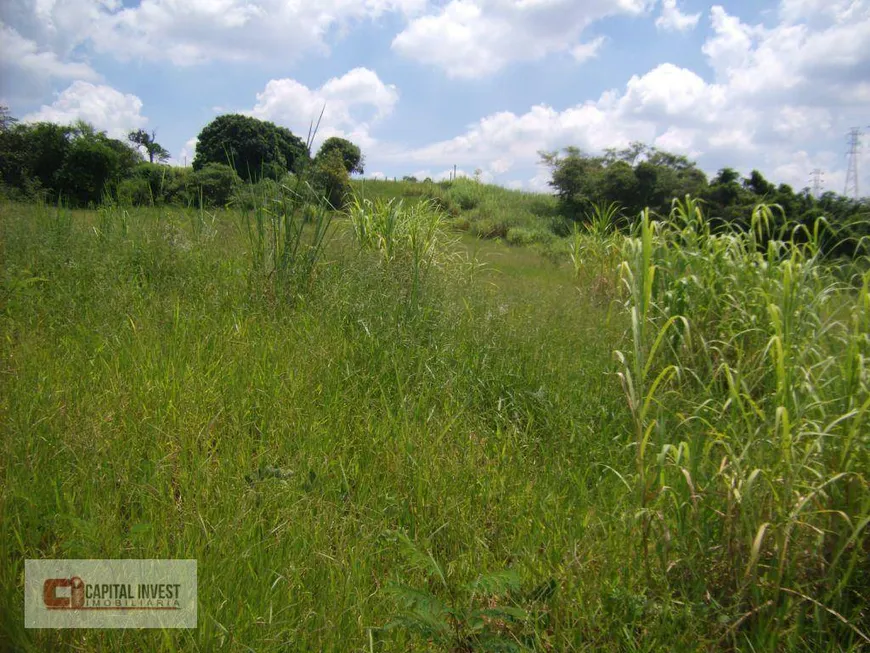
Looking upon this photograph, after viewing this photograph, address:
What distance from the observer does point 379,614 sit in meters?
1.59

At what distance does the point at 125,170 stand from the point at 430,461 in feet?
16.9

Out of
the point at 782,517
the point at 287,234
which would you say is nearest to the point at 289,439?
the point at 782,517

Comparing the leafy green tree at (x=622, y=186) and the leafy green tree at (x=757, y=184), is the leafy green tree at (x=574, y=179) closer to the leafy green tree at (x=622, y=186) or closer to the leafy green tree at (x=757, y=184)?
the leafy green tree at (x=622, y=186)

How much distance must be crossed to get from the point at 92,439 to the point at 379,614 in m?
1.21

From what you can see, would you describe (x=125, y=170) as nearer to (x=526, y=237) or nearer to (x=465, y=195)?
(x=526, y=237)

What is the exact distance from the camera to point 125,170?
567 cm

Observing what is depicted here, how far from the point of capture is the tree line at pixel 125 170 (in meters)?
4.48

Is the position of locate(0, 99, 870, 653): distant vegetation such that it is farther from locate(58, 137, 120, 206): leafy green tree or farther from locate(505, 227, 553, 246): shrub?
locate(505, 227, 553, 246): shrub

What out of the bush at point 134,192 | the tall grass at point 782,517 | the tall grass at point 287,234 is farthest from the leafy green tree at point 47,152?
the tall grass at point 782,517

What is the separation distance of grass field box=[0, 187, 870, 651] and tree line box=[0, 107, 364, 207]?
108 centimetres

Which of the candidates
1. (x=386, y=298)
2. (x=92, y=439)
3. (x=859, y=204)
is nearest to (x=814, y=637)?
(x=92, y=439)

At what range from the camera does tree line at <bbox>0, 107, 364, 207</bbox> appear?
14.7 feet

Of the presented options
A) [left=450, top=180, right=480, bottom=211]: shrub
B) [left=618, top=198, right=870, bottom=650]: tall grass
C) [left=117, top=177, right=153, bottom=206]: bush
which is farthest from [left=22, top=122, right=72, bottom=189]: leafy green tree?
[left=450, top=180, right=480, bottom=211]: shrub

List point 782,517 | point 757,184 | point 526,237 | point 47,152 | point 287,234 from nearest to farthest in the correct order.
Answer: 1. point 782,517
2. point 287,234
3. point 47,152
4. point 757,184
5. point 526,237
